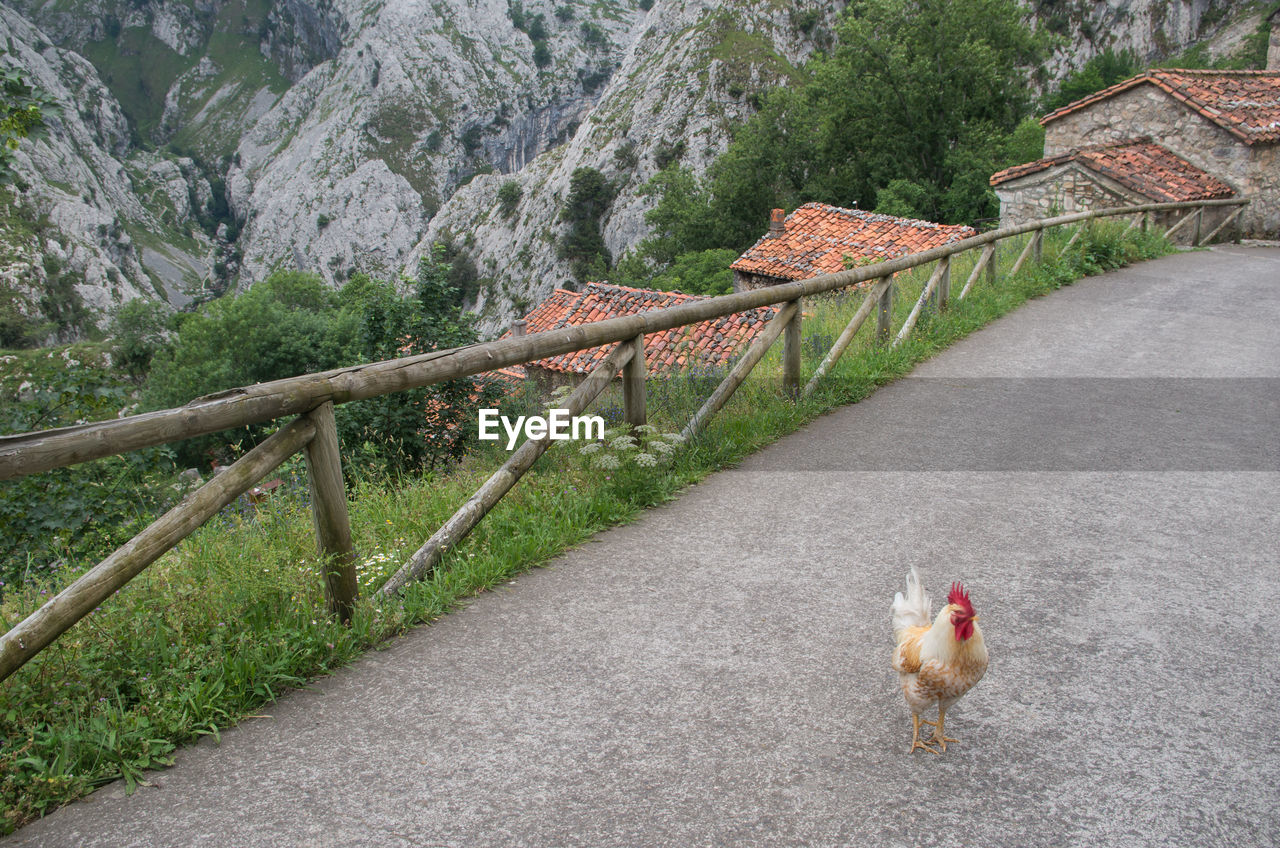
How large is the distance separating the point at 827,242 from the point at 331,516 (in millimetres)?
25005

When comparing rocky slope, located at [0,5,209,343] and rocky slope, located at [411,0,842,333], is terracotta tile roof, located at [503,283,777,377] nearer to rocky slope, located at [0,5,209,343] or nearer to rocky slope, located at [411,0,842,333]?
rocky slope, located at [411,0,842,333]

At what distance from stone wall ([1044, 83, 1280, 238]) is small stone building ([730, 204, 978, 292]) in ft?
12.7

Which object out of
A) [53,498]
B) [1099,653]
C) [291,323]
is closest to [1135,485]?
[1099,653]

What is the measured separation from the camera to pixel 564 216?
73.9 metres

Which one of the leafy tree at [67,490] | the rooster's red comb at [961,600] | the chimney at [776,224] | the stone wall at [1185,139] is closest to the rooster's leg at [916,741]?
the rooster's red comb at [961,600]

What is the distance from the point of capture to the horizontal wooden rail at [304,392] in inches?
99.3

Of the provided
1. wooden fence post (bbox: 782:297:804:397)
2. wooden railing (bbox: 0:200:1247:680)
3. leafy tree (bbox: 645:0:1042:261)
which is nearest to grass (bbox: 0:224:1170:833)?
wooden railing (bbox: 0:200:1247:680)

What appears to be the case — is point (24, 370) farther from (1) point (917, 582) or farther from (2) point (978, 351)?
(2) point (978, 351)

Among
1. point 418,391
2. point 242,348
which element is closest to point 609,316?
point 418,391

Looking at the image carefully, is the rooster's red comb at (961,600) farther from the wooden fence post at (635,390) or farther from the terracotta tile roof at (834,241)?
the terracotta tile roof at (834,241)

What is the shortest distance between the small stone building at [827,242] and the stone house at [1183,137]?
10.6 feet

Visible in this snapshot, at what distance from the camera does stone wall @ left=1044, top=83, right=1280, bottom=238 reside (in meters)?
19.3

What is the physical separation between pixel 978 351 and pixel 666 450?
5047 mm

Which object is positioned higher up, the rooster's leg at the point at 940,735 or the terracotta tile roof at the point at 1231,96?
the terracotta tile roof at the point at 1231,96
